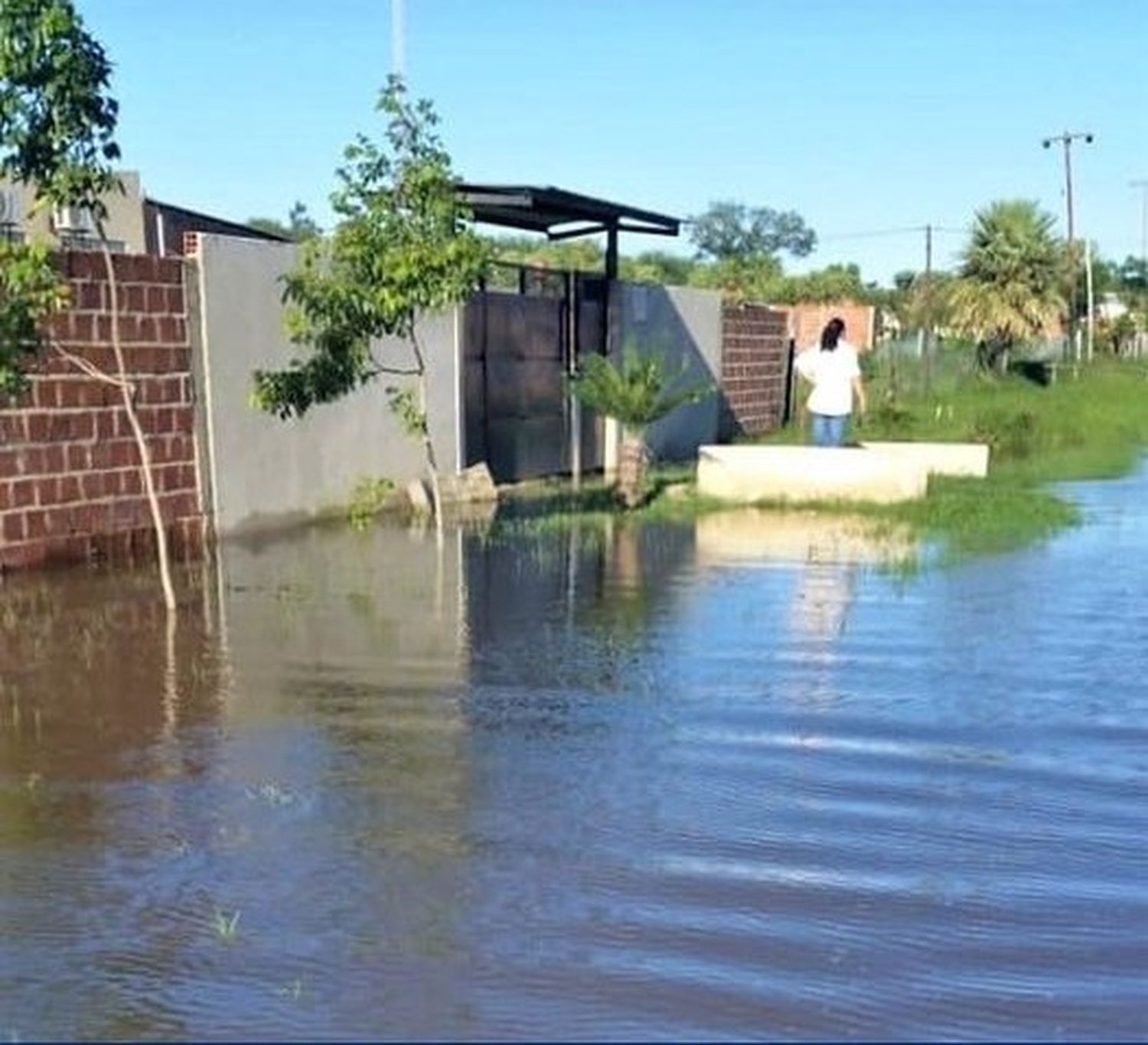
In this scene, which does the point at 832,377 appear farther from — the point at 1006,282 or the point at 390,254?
the point at 1006,282

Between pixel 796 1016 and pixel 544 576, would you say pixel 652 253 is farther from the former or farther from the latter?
pixel 796 1016

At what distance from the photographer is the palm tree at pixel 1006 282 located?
43.3 m

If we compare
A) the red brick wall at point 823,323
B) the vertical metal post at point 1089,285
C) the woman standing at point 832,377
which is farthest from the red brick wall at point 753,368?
the vertical metal post at point 1089,285

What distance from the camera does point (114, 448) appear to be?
38.9 ft

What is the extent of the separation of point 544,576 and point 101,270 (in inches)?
154

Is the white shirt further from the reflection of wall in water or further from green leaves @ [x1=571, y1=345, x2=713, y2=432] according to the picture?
the reflection of wall in water

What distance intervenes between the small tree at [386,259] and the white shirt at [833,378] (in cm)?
582

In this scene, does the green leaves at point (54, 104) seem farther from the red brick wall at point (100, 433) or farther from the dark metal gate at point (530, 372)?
the dark metal gate at point (530, 372)

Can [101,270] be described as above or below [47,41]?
below

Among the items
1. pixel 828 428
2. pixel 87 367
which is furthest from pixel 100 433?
pixel 828 428

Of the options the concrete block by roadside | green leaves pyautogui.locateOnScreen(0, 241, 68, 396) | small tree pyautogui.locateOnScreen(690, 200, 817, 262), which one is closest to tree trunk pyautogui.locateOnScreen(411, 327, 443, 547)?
the concrete block by roadside

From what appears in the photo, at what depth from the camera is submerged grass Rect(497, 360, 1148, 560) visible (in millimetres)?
14023

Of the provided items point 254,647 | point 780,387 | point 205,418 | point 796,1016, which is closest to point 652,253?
point 780,387

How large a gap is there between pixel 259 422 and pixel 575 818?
8.74 metres
